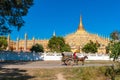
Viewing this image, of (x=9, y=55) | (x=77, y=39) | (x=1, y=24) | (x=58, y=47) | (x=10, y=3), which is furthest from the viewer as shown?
(x=77, y=39)

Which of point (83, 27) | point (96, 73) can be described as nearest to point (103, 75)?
point (96, 73)

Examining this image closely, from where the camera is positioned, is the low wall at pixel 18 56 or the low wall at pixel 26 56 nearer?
the low wall at pixel 18 56

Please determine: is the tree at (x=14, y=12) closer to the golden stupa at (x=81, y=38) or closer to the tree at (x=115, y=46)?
the tree at (x=115, y=46)

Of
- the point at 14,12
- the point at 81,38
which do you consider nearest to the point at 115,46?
the point at 14,12

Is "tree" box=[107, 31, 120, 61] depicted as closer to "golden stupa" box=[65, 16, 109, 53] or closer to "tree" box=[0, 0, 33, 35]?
"tree" box=[0, 0, 33, 35]

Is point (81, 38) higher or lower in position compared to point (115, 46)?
higher

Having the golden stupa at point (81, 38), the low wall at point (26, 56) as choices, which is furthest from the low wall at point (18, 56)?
the golden stupa at point (81, 38)

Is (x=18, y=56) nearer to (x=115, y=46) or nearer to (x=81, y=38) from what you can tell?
(x=115, y=46)

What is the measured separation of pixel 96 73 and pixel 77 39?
144 meters

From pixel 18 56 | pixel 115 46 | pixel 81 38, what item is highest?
pixel 81 38

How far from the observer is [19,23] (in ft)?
137

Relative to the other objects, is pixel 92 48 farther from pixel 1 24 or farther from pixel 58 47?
pixel 1 24

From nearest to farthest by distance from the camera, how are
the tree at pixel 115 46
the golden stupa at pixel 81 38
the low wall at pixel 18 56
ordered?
the tree at pixel 115 46 → the low wall at pixel 18 56 → the golden stupa at pixel 81 38

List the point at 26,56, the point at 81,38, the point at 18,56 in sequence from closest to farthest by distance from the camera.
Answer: the point at 18,56 → the point at 26,56 → the point at 81,38
